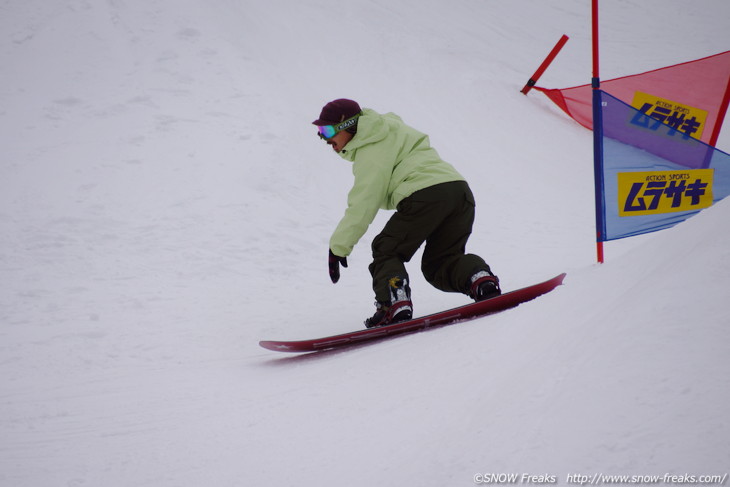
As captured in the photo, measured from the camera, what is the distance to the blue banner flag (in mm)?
3982

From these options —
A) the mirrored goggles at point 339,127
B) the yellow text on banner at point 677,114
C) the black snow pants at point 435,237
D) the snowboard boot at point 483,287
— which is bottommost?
the snowboard boot at point 483,287

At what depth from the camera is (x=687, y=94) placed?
17.3 ft

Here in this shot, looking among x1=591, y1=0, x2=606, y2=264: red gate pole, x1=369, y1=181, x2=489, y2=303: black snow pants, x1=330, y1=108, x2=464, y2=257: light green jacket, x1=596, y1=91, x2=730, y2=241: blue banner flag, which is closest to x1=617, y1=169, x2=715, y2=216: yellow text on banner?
x1=596, y1=91, x2=730, y2=241: blue banner flag

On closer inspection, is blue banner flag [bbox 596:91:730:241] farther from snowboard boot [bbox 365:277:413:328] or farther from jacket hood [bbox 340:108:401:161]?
jacket hood [bbox 340:108:401:161]

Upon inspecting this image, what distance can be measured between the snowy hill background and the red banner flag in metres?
1.23

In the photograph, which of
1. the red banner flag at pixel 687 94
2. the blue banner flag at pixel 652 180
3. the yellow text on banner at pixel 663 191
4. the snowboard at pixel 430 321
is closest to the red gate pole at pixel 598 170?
the blue banner flag at pixel 652 180

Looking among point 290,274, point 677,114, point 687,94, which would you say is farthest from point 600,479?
point 687,94

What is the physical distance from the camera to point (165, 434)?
8.41 ft

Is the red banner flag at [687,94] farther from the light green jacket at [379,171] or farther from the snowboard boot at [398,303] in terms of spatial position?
the snowboard boot at [398,303]

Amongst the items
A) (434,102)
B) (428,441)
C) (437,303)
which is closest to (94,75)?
(434,102)

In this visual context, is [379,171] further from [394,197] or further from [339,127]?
[339,127]

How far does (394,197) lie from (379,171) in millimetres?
188

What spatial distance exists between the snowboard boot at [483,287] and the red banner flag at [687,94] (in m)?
2.01

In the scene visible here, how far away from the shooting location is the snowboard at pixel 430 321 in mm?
3232
